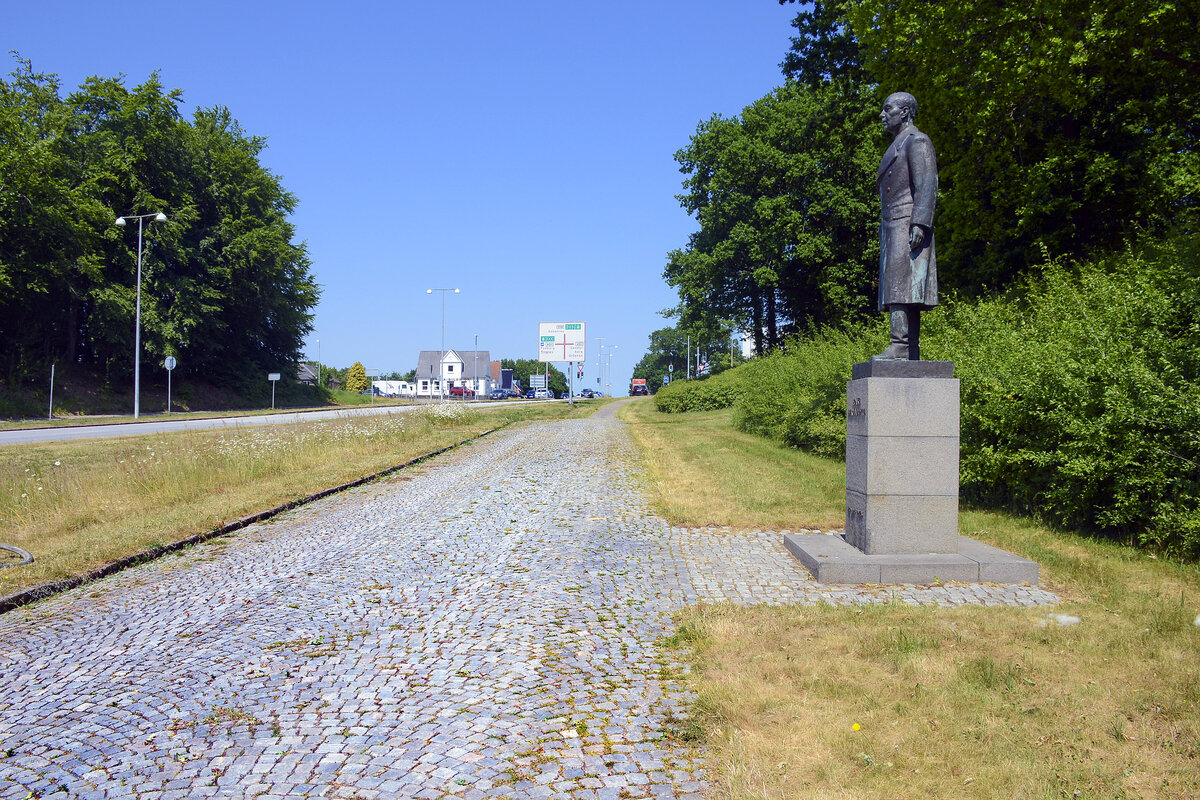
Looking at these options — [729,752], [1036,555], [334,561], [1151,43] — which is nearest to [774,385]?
[1151,43]

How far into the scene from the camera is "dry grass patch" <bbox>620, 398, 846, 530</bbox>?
963 centimetres

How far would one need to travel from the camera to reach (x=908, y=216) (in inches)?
290

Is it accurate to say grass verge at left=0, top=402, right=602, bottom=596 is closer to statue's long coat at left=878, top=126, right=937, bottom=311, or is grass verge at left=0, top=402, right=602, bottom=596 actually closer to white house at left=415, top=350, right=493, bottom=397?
statue's long coat at left=878, top=126, right=937, bottom=311

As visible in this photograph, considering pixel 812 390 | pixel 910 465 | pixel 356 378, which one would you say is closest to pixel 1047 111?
pixel 812 390

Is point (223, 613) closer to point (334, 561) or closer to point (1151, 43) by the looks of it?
point (334, 561)

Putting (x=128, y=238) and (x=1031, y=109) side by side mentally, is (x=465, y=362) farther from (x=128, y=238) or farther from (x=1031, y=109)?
(x=1031, y=109)

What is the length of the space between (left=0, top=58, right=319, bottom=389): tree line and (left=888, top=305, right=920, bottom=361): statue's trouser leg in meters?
39.6

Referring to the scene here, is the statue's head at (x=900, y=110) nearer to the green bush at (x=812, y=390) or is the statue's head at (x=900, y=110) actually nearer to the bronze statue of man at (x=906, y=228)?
the bronze statue of man at (x=906, y=228)

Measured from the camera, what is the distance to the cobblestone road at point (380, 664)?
3295 mm

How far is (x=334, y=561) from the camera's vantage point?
7453 mm

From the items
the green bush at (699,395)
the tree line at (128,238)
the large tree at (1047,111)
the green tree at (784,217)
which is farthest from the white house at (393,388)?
the large tree at (1047,111)

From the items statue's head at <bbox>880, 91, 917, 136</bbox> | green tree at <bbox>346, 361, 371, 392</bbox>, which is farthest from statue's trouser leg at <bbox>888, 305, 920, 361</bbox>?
green tree at <bbox>346, 361, 371, 392</bbox>

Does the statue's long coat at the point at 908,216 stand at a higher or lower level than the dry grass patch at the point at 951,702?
higher

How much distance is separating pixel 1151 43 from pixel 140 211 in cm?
4736
